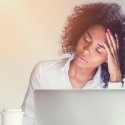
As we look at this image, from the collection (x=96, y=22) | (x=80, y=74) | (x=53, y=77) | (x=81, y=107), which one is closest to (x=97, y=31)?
(x=96, y=22)

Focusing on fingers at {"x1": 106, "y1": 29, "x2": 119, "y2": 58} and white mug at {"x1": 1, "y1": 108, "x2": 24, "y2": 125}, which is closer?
white mug at {"x1": 1, "y1": 108, "x2": 24, "y2": 125}

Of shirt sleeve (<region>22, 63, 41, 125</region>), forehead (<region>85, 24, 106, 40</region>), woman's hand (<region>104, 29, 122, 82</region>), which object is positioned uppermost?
forehead (<region>85, 24, 106, 40</region>)

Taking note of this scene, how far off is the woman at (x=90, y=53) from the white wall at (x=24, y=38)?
7cm

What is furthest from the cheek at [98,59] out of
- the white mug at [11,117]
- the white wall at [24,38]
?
the white mug at [11,117]

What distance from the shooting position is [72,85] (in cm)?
206

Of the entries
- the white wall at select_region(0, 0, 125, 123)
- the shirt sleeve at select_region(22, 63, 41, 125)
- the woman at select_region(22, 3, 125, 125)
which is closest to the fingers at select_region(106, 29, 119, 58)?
the woman at select_region(22, 3, 125, 125)

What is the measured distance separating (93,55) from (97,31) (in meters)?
0.17

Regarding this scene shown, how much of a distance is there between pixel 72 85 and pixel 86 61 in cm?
19

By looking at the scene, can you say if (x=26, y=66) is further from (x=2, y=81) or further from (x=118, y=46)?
(x=118, y=46)

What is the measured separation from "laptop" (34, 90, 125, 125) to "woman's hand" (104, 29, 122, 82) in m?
0.82

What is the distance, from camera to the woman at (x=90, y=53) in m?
2.05

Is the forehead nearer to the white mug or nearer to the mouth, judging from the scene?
the mouth

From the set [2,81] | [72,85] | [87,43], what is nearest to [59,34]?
[87,43]

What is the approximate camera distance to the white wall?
1.94 m
